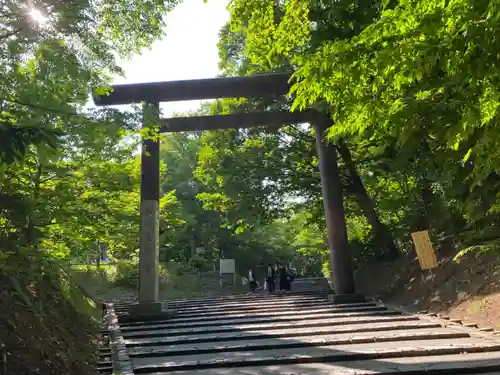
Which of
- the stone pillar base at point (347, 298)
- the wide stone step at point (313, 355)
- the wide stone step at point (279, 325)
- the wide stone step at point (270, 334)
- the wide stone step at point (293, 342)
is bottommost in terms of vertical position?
the wide stone step at point (313, 355)

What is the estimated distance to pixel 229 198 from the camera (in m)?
15.8

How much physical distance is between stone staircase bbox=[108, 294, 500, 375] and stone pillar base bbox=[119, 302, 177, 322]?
103 cm

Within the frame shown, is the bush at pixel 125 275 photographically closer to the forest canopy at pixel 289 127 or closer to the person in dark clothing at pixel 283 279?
the forest canopy at pixel 289 127

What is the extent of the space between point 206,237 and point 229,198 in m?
15.7

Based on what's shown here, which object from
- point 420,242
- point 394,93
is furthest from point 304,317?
point 394,93

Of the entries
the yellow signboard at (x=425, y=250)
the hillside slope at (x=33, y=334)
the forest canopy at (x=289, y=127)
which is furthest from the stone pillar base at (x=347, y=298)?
the hillside slope at (x=33, y=334)

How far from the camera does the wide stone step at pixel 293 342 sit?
237 inches

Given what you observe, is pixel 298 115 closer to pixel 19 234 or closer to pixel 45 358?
pixel 19 234

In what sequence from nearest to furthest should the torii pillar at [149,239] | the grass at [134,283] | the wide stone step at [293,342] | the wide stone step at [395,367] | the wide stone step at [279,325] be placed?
the wide stone step at [395,367] < the wide stone step at [293,342] < the wide stone step at [279,325] < the torii pillar at [149,239] < the grass at [134,283]

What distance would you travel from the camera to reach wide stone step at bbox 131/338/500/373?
512 centimetres

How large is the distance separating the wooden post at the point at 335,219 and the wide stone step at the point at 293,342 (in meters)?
5.22

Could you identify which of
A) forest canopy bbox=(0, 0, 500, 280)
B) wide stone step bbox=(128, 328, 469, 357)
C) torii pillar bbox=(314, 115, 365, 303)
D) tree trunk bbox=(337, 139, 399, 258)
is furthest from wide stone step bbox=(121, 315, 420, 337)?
tree trunk bbox=(337, 139, 399, 258)

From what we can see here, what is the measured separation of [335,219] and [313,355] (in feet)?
23.3

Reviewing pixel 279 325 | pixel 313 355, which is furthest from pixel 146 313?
pixel 313 355
